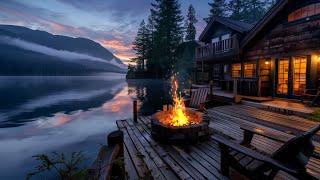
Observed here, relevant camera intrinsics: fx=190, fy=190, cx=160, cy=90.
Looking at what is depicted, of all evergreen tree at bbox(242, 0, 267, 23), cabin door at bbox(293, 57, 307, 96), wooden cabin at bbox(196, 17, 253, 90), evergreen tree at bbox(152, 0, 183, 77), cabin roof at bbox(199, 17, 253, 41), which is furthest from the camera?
evergreen tree at bbox(152, 0, 183, 77)

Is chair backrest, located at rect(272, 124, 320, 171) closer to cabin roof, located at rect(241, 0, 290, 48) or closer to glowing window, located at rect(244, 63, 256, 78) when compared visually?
cabin roof, located at rect(241, 0, 290, 48)

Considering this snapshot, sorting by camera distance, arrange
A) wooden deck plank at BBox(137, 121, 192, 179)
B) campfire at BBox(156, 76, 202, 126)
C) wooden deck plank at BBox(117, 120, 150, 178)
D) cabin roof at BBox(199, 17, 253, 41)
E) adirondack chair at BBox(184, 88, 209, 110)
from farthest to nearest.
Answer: cabin roof at BBox(199, 17, 253, 41)
adirondack chair at BBox(184, 88, 209, 110)
campfire at BBox(156, 76, 202, 126)
wooden deck plank at BBox(117, 120, 150, 178)
wooden deck plank at BBox(137, 121, 192, 179)

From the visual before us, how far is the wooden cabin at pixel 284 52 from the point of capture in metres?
11.1

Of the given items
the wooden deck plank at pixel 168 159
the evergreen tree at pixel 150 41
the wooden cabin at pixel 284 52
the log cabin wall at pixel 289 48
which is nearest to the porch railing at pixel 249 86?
the wooden cabin at pixel 284 52

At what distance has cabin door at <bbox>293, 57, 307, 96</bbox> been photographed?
11.7 meters

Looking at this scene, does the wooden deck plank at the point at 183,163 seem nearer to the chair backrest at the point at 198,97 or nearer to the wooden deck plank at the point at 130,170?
the wooden deck plank at the point at 130,170

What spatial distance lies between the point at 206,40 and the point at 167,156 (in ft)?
69.8

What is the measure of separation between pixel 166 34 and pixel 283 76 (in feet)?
141

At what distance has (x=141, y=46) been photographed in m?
62.7

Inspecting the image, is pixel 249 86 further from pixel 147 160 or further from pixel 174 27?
pixel 174 27

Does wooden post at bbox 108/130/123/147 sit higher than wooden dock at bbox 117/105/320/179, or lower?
higher

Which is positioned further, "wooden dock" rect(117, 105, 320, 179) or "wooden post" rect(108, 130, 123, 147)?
"wooden dock" rect(117, 105, 320, 179)

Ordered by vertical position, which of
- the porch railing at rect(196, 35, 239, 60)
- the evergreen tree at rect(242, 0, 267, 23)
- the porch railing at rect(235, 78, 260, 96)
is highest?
the evergreen tree at rect(242, 0, 267, 23)

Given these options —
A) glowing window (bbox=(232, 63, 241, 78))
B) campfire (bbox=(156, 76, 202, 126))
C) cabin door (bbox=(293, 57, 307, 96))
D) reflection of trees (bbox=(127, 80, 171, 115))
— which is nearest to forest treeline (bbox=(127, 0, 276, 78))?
reflection of trees (bbox=(127, 80, 171, 115))
